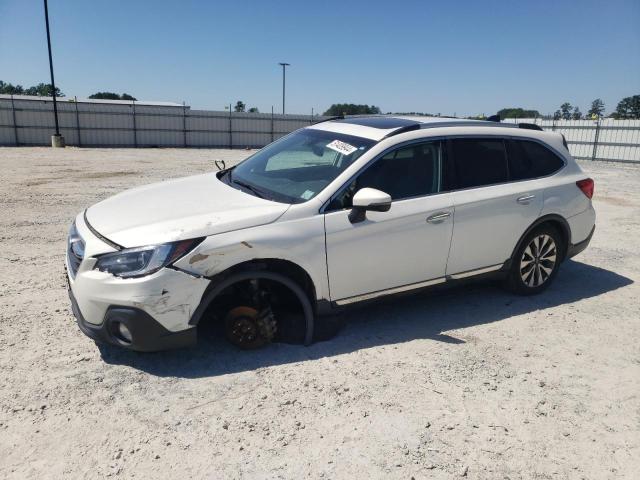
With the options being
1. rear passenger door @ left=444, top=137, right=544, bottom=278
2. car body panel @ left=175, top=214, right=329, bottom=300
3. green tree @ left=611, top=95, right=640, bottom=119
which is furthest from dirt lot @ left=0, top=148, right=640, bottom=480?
green tree @ left=611, top=95, right=640, bottom=119

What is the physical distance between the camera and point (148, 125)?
30.0 meters

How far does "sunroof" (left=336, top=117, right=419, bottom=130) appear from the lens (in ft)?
13.8

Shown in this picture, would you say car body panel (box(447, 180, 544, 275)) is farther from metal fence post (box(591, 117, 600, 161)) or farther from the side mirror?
metal fence post (box(591, 117, 600, 161))

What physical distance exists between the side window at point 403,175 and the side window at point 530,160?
90 cm

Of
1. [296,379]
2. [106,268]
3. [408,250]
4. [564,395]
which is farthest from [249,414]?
[564,395]

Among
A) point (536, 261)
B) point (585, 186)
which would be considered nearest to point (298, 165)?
point (536, 261)

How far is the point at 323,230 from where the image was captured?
3543mm

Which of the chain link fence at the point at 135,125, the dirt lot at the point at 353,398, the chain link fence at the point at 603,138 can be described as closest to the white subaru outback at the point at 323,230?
the dirt lot at the point at 353,398

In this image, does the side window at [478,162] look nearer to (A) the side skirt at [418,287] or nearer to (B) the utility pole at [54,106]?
(A) the side skirt at [418,287]

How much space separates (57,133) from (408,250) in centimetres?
2789

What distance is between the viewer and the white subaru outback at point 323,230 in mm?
3168

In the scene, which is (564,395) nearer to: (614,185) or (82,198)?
(82,198)

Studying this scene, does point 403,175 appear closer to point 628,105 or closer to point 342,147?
point 342,147

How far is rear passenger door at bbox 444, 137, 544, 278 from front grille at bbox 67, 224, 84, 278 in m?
2.82
